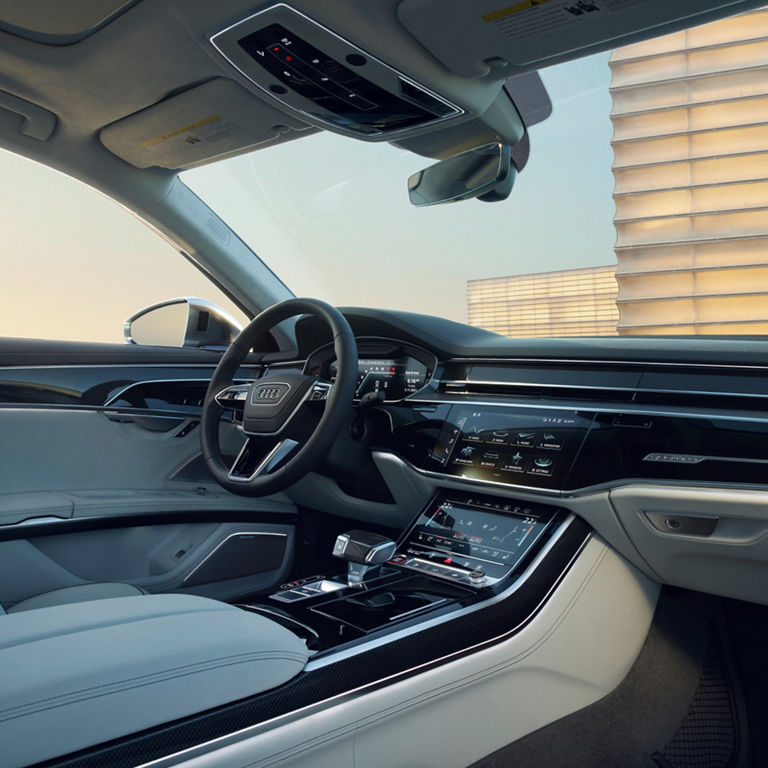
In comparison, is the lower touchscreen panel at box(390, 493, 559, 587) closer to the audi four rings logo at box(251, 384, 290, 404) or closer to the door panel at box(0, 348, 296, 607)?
the audi four rings logo at box(251, 384, 290, 404)

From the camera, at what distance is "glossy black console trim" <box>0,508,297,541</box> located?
1.94 metres

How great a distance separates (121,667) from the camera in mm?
913

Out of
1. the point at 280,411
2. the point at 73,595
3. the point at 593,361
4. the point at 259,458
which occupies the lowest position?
the point at 73,595

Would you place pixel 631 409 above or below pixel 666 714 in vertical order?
above

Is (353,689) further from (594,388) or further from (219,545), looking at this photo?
(219,545)

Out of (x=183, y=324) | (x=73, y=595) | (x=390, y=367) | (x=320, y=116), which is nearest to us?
(x=73, y=595)

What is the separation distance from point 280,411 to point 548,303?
904 millimetres

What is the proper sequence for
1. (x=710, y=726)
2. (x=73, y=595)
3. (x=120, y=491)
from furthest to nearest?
(x=120, y=491), (x=73, y=595), (x=710, y=726)

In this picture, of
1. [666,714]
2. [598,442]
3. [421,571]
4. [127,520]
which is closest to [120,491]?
[127,520]

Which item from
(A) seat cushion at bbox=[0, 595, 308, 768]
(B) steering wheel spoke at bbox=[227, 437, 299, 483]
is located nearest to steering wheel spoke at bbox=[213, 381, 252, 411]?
(B) steering wheel spoke at bbox=[227, 437, 299, 483]

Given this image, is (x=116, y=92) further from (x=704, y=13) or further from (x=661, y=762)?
(x=661, y=762)

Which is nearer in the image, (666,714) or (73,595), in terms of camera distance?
(666,714)

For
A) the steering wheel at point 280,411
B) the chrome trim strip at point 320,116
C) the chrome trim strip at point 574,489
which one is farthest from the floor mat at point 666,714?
the chrome trim strip at point 320,116

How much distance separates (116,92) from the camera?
1873mm
